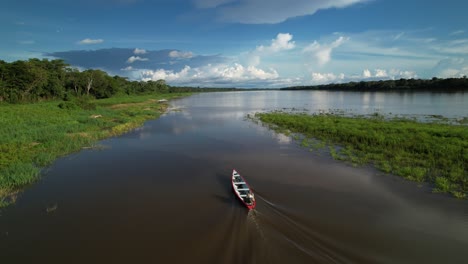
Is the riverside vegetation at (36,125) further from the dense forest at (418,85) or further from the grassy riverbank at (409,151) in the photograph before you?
the dense forest at (418,85)

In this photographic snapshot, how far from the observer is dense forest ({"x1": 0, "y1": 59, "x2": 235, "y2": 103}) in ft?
147

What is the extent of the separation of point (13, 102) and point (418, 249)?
63165mm

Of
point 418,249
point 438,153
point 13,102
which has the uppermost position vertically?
point 13,102

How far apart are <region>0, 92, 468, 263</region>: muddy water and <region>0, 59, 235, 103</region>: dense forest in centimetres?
4842

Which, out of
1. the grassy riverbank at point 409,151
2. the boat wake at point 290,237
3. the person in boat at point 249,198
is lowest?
the boat wake at point 290,237

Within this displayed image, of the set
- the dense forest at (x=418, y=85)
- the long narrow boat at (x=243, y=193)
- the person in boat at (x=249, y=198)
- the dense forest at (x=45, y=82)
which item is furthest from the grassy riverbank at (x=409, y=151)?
the dense forest at (x=418, y=85)

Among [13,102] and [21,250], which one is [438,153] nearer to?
[21,250]

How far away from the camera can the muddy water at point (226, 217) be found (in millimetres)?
6340

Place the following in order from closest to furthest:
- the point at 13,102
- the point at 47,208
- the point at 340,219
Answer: the point at 340,219 → the point at 47,208 → the point at 13,102

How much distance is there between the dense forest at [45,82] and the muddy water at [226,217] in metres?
48.4

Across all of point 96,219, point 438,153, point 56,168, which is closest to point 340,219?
point 96,219

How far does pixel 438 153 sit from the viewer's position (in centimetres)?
1326

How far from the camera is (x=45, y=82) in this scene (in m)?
52.2

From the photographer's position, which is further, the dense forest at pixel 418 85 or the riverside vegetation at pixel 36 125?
the dense forest at pixel 418 85
